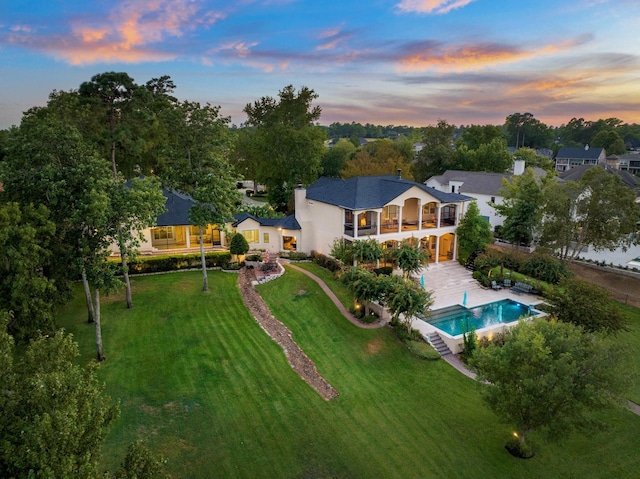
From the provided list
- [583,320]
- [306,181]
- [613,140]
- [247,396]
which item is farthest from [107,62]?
[613,140]

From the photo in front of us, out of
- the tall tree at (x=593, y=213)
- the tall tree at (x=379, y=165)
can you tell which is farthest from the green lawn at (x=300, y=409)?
the tall tree at (x=379, y=165)

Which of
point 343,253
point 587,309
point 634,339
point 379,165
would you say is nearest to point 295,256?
point 343,253

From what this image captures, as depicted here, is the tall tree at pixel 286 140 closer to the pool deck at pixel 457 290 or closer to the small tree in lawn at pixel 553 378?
the pool deck at pixel 457 290

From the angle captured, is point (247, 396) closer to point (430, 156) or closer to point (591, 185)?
point (591, 185)

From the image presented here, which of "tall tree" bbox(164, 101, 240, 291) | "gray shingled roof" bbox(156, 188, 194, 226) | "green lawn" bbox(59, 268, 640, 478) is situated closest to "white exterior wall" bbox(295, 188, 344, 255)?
"tall tree" bbox(164, 101, 240, 291)

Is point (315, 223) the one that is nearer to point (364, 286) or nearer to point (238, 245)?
point (238, 245)

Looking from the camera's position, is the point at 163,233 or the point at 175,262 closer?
the point at 175,262
